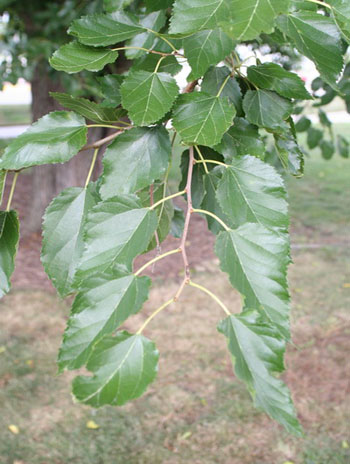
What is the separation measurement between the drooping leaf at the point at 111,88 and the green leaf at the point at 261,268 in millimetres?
340

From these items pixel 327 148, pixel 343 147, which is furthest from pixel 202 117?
pixel 343 147

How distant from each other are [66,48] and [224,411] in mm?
2506

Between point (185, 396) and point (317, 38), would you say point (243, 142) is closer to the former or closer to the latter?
point (317, 38)

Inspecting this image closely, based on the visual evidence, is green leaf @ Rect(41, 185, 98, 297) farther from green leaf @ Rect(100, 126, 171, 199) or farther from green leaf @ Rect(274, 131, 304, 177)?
green leaf @ Rect(274, 131, 304, 177)

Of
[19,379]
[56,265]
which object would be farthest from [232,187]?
[19,379]

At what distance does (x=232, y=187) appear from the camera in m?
0.68

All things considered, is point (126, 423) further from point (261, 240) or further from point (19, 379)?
point (261, 240)

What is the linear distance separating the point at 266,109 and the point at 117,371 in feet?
1.43

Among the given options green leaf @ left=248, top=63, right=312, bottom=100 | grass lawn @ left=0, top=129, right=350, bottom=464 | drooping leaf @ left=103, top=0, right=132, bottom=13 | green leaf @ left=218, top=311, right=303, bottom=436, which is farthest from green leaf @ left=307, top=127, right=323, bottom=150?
green leaf @ left=218, top=311, right=303, bottom=436

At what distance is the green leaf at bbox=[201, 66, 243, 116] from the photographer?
77 centimetres

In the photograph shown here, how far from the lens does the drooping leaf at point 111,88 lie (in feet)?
2.72

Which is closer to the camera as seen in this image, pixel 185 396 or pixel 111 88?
pixel 111 88

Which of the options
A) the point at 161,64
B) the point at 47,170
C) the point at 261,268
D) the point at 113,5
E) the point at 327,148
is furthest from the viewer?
the point at 47,170

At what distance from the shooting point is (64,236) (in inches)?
30.1
